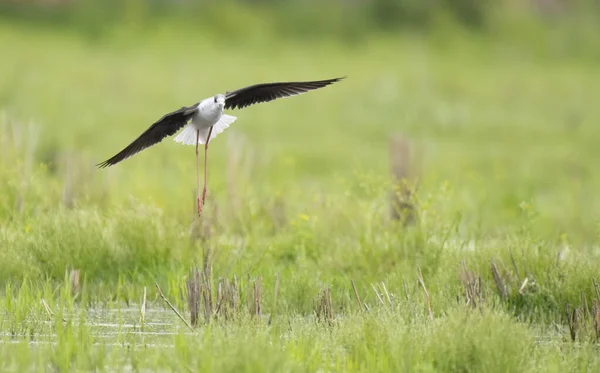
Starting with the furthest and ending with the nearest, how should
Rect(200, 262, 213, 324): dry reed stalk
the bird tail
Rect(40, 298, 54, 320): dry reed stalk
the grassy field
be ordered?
the bird tail
Rect(40, 298, 54, 320): dry reed stalk
Rect(200, 262, 213, 324): dry reed stalk
the grassy field

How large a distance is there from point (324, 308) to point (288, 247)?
94.5 inches

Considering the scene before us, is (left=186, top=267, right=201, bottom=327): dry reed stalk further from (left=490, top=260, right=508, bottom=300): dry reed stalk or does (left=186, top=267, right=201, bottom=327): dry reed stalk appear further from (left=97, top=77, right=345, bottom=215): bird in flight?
(left=490, top=260, right=508, bottom=300): dry reed stalk

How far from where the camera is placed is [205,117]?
859cm

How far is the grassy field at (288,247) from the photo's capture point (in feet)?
21.3

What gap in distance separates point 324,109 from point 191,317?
645 inches

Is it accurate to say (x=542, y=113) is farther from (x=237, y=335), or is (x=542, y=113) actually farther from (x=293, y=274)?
(x=237, y=335)

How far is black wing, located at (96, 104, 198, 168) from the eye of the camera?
27.5 ft

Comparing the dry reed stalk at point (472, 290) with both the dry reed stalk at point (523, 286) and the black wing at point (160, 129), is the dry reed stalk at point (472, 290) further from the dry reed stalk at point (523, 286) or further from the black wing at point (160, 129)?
the black wing at point (160, 129)

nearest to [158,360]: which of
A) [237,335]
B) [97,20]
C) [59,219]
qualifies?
[237,335]

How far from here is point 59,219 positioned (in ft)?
30.7

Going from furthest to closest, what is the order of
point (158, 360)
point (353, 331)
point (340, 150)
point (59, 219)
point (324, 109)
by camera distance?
point (324, 109) → point (340, 150) → point (59, 219) → point (353, 331) → point (158, 360)

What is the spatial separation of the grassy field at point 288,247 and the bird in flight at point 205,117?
0.90 m

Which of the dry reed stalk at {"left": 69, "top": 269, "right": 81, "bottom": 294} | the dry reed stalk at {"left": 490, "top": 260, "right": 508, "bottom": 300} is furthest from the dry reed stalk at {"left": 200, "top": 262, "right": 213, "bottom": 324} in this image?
the dry reed stalk at {"left": 490, "top": 260, "right": 508, "bottom": 300}

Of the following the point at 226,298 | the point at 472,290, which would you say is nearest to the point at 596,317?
the point at 472,290
